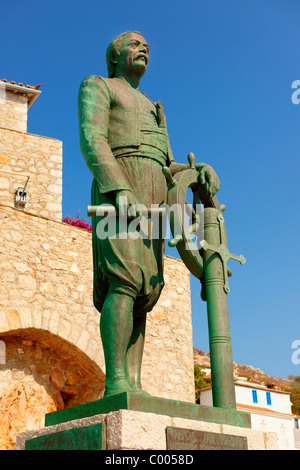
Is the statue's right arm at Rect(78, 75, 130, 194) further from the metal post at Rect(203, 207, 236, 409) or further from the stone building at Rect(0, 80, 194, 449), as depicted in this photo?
the stone building at Rect(0, 80, 194, 449)

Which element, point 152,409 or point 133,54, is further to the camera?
point 133,54

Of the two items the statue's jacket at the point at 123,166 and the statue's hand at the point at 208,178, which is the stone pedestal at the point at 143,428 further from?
the statue's hand at the point at 208,178

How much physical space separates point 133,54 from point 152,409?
2.28 m

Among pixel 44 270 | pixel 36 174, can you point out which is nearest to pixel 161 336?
pixel 44 270

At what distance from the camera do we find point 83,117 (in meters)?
3.66

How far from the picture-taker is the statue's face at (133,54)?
12.9ft

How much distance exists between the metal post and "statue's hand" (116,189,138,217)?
2.41 feet

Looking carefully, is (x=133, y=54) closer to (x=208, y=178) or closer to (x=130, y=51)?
(x=130, y=51)

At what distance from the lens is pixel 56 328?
8047mm

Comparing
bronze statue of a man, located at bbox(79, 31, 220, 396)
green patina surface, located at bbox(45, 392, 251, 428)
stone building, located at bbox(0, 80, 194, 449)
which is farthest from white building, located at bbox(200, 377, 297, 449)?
bronze statue of a man, located at bbox(79, 31, 220, 396)

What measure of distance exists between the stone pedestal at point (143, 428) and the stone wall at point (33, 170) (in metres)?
7.39

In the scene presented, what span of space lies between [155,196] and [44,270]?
16.0 feet

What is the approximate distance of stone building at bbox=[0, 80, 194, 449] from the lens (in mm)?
7832

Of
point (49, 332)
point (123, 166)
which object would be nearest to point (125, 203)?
point (123, 166)
